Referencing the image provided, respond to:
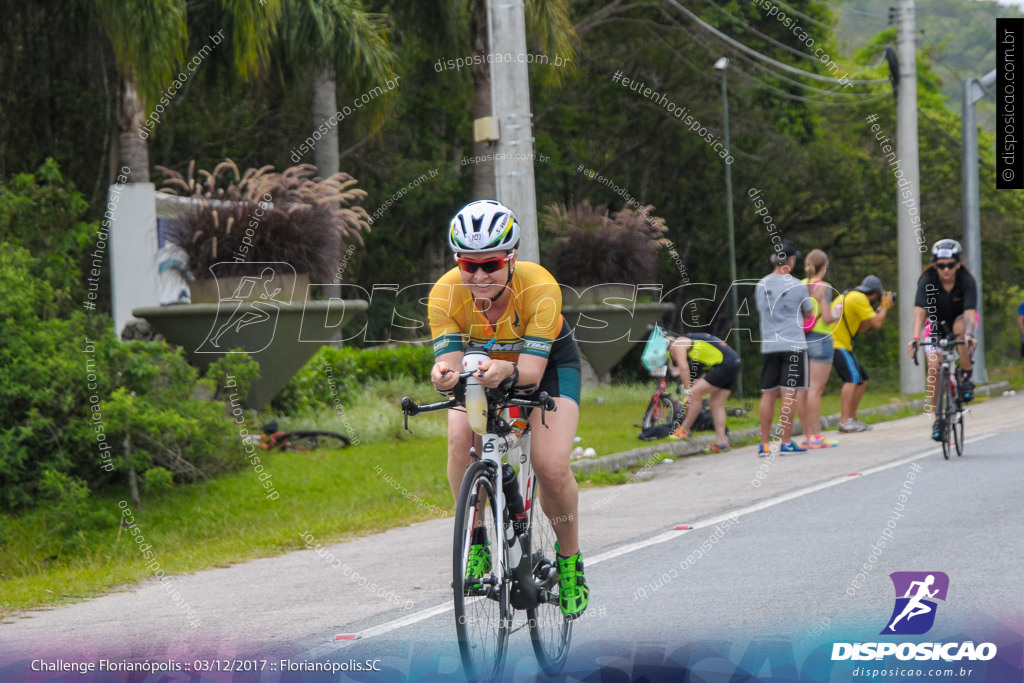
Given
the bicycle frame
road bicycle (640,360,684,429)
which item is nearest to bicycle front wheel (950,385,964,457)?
road bicycle (640,360,684,429)

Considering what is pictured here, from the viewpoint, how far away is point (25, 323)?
10.3m

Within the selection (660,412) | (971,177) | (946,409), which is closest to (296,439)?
(660,412)

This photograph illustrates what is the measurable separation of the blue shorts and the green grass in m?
2.54

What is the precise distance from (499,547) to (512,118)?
7086 mm

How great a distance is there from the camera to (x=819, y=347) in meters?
14.0

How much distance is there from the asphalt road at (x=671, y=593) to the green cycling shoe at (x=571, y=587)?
270mm

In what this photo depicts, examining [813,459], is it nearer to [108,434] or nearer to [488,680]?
[108,434]

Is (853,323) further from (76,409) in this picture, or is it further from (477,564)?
(477,564)

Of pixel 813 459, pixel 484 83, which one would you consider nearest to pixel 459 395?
pixel 813 459

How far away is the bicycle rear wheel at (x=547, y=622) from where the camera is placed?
5.11 m

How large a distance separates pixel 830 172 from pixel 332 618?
92.1 ft

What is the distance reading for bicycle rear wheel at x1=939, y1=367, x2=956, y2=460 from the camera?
38.0ft

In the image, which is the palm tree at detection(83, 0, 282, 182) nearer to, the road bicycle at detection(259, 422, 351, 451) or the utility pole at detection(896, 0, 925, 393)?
the road bicycle at detection(259, 422, 351, 451)

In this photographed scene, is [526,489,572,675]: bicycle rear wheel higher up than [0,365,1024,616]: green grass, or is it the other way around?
[526,489,572,675]: bicycle rear wheel
